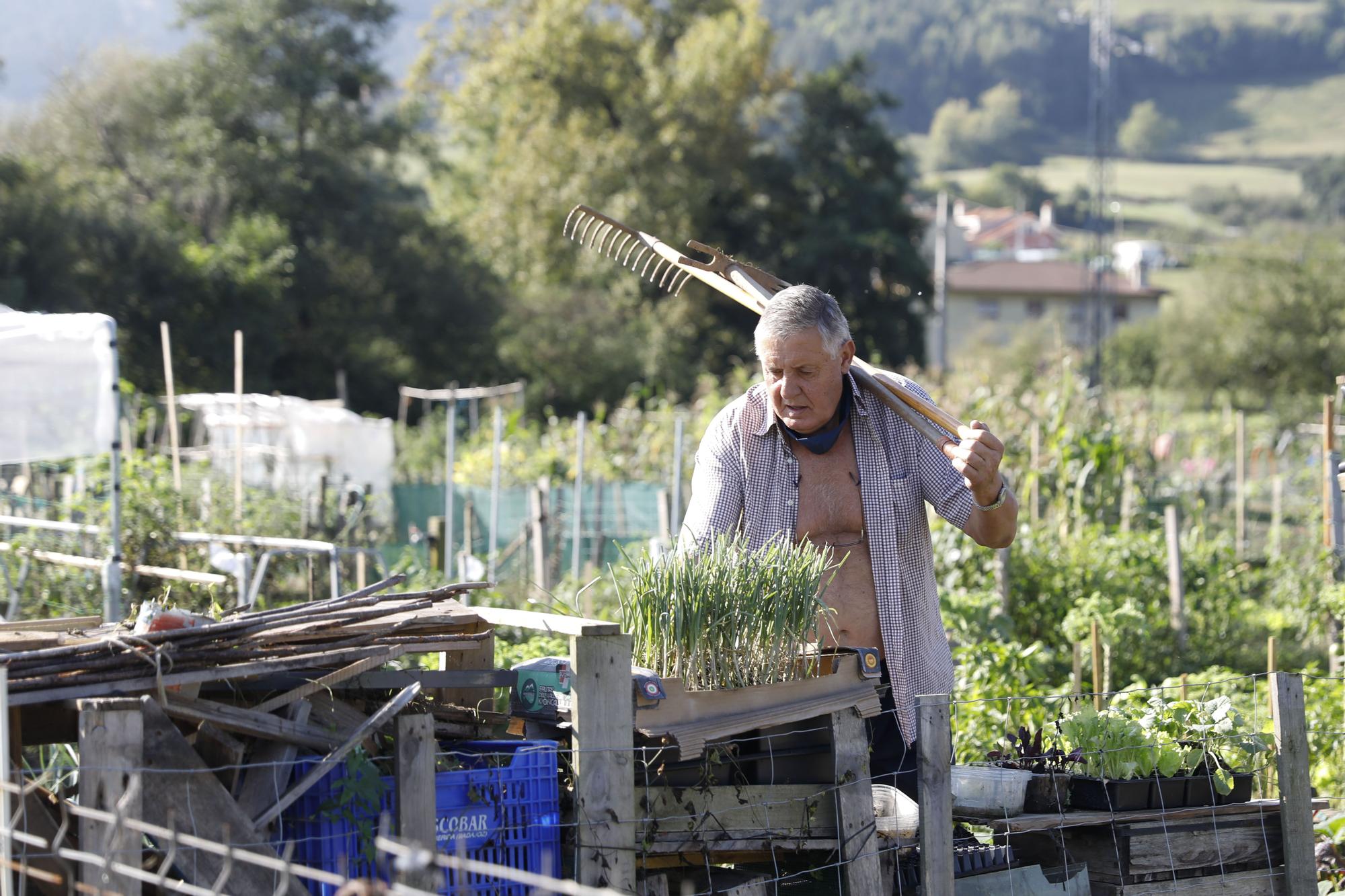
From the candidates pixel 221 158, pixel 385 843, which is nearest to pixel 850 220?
pixel 221 158

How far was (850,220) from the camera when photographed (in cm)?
3066

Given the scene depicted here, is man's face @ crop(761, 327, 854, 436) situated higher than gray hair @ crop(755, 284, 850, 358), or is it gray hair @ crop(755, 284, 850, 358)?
gray hair @ crop(755, 284, 850, 358)

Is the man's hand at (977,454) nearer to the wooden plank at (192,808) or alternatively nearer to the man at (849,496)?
the man at (849,496)

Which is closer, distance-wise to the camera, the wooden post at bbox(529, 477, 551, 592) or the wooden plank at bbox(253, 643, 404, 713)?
the wooden plank at bbox(253, 643, 404, 713)

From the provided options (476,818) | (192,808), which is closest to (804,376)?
(476,818)

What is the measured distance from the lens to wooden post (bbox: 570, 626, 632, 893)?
3.01 meters

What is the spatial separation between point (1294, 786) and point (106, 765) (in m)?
3.18

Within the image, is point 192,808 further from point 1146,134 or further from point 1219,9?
point 1219,9

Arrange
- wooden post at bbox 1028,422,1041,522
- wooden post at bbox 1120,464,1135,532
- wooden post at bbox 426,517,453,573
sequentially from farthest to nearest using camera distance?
wooden post at bbox 426,517,453,573 < wooden post at bbox 1120,464,1135,532 < wooden post at bbox 1028,422,1041,522

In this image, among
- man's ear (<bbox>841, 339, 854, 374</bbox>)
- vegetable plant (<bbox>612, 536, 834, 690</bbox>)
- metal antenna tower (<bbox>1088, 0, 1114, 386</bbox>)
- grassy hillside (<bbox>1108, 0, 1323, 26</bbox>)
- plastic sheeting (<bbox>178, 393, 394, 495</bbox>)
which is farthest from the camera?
grassy hillside (<bbox>1108, 0, 1323, 26</bbox>)

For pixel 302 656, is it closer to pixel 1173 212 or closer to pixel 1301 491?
pixel 1301 491

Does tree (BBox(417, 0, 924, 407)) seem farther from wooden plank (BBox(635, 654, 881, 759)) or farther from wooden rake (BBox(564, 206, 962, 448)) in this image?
wooden plank (BBox(635, 654, 881, 759))

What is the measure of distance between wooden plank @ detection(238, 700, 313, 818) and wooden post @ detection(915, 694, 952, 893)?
1.49 m

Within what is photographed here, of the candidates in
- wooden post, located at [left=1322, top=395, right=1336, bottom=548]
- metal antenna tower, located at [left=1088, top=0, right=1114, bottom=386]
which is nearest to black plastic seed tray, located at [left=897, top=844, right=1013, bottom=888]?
wooden post, located at [left=1322, top=395, right=1336, bottom=548]
